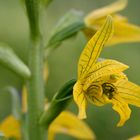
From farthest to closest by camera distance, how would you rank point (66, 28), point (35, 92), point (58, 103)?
1. point (66, 28)
2. point (35, 92)
3. point (58, 103)

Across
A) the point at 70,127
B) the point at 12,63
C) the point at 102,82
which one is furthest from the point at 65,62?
the point at 102,82

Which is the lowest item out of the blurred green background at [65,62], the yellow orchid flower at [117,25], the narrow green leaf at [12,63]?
the narrow green leaf at [12,63]

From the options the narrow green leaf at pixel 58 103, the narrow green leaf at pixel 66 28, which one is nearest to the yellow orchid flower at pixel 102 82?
the narrow green leaf at pixel 58 103

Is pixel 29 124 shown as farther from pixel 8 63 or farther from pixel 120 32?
pixel 120 32

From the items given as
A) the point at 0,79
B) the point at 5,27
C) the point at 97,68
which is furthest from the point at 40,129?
the point at 5,27

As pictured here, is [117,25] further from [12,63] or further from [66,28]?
[12,63]

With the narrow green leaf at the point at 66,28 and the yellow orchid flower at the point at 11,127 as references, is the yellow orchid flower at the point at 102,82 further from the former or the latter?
the yellow orchid flower at the point at 11,127
